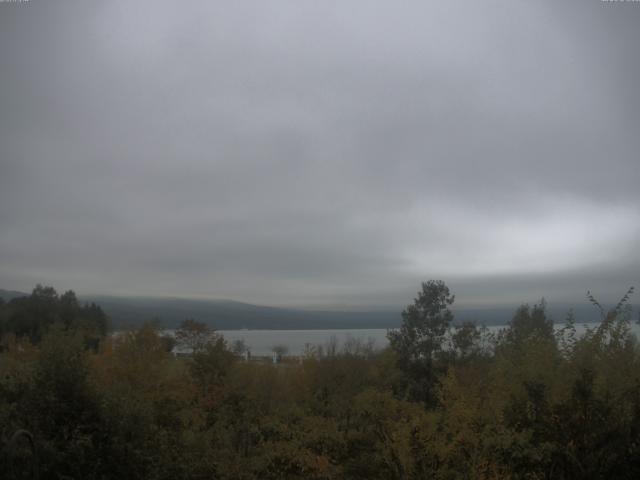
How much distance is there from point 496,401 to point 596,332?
111 inches

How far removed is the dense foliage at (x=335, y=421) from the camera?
414 inches

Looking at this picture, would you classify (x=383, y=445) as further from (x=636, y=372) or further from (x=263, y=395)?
(x=263, y=395)

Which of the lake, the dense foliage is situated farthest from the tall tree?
the dense foliage

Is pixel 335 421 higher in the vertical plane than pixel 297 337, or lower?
lower

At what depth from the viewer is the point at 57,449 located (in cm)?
1045

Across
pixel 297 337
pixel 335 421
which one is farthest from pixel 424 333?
pixel 297 337

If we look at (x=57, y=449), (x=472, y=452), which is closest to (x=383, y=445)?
(x=472, y=452)

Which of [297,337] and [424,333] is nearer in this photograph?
[424,333]

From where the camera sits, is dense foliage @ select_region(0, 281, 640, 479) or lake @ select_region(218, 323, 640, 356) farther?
lake @ select_region(218, 323, 640, 356)

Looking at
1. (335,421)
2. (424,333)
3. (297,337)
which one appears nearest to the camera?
(335,421)

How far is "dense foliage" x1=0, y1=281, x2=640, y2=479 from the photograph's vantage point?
10516 mm

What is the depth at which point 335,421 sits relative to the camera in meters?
19.1

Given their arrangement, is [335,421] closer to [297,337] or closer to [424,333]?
[424,333]

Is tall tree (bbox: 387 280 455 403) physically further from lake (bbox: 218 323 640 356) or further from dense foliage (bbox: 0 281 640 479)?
dense foliage (bbox: 0 281 640 479)
